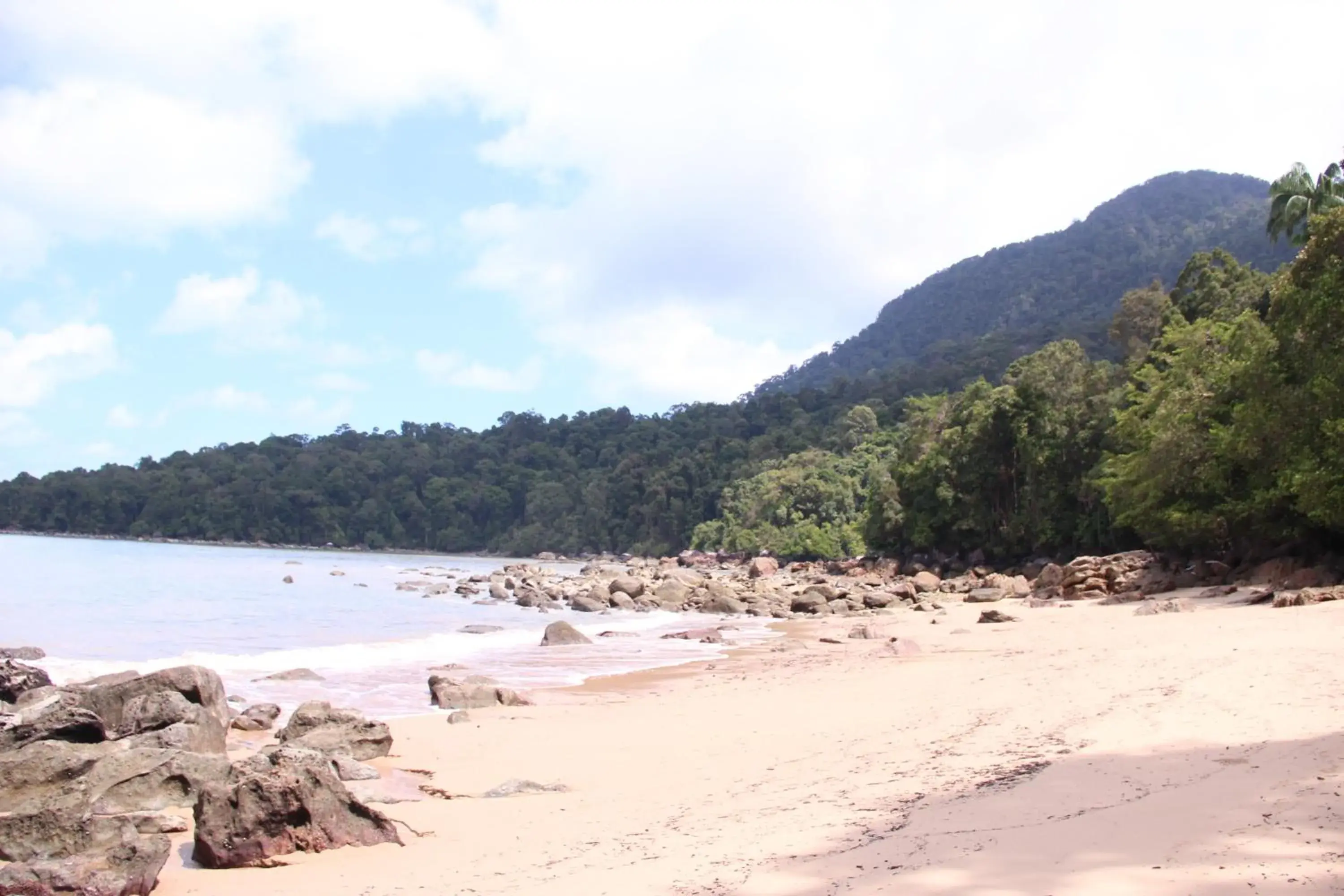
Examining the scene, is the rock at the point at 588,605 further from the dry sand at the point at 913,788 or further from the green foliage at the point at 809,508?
the green foliage at the point at 809,508

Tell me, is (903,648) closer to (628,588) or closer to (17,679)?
(17,679)

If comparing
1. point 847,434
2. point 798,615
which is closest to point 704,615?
point 798,615

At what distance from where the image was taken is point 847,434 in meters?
95.8

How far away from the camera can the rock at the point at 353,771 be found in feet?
27.1

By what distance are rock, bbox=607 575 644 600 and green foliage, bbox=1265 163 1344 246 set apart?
27.2m

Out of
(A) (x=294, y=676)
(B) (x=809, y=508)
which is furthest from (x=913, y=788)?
(B) (x=809, y=508)

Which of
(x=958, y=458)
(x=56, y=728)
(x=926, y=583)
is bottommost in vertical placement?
(x=926, y=583)

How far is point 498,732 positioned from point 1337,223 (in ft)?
67.7

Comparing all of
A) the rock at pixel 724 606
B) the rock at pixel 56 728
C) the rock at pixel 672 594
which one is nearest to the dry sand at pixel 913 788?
the rock at pixel 56 728

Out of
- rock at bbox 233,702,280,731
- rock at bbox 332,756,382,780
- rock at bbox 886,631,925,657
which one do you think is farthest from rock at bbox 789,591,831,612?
rock at bbox 332,756,382,780

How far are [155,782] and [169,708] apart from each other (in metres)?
2.20

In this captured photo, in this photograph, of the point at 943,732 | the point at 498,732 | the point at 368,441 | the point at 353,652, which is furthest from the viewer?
the point at 368,441

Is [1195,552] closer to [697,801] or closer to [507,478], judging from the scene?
[697,801]

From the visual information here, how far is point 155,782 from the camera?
24.6 ft
